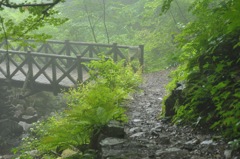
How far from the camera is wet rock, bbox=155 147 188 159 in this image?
3.23m

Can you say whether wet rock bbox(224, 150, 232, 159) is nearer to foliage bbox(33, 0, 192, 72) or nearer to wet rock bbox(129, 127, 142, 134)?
wet rock bbox(129, 127, 142, 134)

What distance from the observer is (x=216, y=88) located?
3566mm

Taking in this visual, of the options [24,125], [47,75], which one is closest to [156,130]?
[47,75]

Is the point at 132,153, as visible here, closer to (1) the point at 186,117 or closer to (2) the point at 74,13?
(1) the point at 186,117

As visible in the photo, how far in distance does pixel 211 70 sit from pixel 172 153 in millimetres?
1435

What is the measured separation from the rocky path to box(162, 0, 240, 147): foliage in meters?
0.22

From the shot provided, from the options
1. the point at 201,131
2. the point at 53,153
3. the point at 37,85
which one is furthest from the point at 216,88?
the point at 37,85

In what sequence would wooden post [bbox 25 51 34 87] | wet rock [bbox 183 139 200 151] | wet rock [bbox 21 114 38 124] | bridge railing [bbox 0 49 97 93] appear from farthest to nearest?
wet rock [bbox 21 114 38 124] → wooden post [bbox 25 51 34 87] → bridge railing [bbox 0 49 97 93] → wet rock [bbox 183 139 200 151]

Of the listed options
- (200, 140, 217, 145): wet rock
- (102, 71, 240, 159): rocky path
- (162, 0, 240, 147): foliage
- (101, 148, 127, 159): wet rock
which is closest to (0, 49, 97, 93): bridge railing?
(102, 71, 240, 159): rocky path

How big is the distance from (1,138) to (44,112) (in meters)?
2.84

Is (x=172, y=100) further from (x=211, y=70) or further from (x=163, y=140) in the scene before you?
(x=163, y=140)

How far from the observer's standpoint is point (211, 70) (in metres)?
4.23

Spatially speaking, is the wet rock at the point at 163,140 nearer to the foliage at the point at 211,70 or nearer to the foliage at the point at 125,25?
the foliage at the point at 211,70

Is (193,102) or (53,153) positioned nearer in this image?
(193,102)
